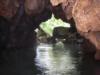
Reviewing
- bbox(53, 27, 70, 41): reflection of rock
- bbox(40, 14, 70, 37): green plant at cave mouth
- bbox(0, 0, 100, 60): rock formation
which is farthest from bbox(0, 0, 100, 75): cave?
bbox(40, 14, 70, 37): green plant at cave mouth

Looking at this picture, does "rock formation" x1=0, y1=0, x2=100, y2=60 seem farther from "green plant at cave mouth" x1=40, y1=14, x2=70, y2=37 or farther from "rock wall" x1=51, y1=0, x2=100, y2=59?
"green plant at cave mouth" x1=40, y1=14, x2=70, y2=37

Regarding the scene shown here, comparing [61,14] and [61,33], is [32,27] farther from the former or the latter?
[61,33]

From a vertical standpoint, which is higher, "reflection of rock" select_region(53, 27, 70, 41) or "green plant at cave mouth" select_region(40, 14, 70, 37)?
"green plant at cave mouth" select_region(40, 14, 70, 37)

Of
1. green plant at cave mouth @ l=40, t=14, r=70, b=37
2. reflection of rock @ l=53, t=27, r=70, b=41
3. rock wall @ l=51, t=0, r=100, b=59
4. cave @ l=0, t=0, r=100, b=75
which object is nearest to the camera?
rock wall @ l=51, t=0, r=100, b=59

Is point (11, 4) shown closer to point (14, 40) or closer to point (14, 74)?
point (14, 40)

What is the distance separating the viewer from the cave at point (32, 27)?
17.6 metres

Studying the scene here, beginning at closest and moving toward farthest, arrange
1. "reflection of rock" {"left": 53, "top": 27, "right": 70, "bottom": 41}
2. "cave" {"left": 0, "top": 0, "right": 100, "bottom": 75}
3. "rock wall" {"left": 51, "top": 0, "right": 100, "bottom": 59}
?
"rock wall" {"left": 51, "top": 0, "right": 100, "bottom": 59} → "cave" {"left": 0, "top": 0, "right": 100, "bottom": 75} → "reflection of rock" {"left": 53, "top": 27, "right": 70, "bottom": 41}

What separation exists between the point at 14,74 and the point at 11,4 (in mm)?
11379

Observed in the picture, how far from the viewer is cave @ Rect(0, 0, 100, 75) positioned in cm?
1758

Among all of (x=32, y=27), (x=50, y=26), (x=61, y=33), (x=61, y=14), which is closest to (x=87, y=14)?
(x=61, y=14)

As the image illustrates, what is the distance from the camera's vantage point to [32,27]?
30.7m

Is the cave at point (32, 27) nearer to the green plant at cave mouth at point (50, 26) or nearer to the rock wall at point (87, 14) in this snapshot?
the rock wall at point (87, 14)

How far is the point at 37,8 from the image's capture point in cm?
2692

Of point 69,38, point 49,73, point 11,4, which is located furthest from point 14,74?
point 69,38
